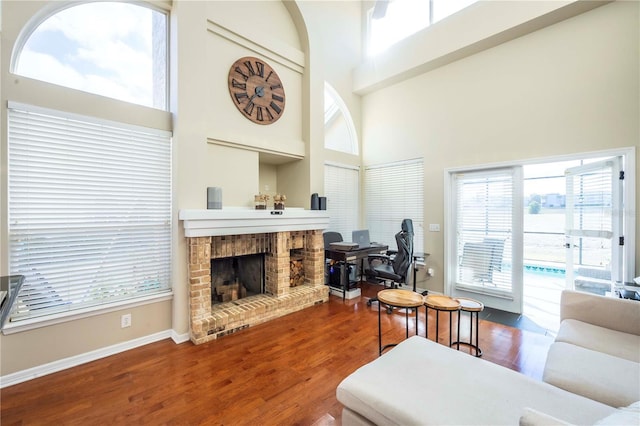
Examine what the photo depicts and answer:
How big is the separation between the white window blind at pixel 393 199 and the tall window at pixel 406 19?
2239mm

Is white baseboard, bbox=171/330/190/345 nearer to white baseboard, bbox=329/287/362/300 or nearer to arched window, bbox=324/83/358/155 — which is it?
white baseboard, bbox=329/287/362/300

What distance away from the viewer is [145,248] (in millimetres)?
2844

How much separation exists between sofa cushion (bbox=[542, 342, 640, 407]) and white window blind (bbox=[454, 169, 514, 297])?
7.26 ft

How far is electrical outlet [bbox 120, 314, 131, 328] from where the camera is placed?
2.68m

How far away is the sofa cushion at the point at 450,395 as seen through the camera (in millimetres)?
1187

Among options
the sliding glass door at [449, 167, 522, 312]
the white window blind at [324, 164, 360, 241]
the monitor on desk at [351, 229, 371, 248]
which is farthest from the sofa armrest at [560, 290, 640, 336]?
the white window blind at [324, 164, 360, 241]

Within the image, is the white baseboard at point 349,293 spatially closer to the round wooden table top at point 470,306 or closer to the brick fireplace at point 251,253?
the brick fireplace at point 251,253

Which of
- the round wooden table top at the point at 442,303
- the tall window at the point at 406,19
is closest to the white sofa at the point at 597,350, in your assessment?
the round wooden table top at the point at 442,303

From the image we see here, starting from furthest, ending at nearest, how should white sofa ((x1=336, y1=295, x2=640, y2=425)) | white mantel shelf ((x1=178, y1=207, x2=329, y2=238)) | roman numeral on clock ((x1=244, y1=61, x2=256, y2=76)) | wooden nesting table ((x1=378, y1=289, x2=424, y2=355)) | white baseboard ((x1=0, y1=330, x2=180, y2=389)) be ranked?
roman numeral on clock ((x1=244, y1=61, x2=256, y2=76)) → white mantel shelf ((x1=178, y1=207, x2=329, y2=238)) → wooden nesting table ((x1=378, y1=289, x2=424, y2=355)) → white baseboard ((x1=0, y1=330, x2=180, y2=389)) → white sofa ((x1=336, y1=295, x2=640, y2=425))

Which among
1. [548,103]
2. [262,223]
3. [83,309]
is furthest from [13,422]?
[548,103]

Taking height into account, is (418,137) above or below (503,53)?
below

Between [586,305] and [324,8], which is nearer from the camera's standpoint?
[586,305]

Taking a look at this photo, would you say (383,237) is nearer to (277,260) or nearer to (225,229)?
(277,260)

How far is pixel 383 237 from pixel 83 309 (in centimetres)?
447
